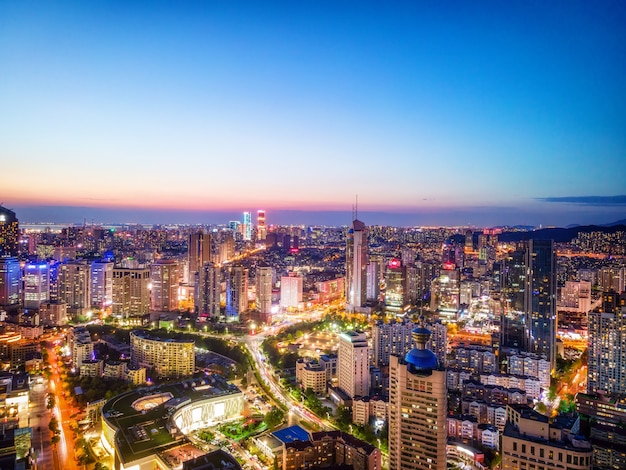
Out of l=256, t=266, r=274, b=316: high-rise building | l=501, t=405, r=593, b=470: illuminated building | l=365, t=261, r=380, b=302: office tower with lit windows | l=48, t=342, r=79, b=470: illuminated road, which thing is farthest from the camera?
l=365, t=261, r=380, b=302: office tower with lit windows

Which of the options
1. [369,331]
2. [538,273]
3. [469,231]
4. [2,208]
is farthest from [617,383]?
[2,208]

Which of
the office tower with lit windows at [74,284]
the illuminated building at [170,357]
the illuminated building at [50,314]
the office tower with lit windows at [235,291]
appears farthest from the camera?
the office tower with lit windows at [74,284]

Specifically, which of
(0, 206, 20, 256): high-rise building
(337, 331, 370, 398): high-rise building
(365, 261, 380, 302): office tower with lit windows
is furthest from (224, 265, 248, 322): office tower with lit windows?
(0, 206, 20, 256): high-rise building

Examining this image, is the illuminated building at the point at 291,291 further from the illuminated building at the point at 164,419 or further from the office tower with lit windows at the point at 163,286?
the illuminated building at the point at 164,419

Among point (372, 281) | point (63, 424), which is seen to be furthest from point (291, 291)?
point (63, 424)

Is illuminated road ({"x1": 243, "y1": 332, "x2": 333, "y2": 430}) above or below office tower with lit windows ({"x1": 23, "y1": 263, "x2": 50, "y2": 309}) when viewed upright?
below

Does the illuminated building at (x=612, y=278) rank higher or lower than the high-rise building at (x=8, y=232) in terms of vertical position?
lower

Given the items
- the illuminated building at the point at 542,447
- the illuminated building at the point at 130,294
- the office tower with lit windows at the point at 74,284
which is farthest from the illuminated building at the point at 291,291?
the illuminated building at the point at 542,447

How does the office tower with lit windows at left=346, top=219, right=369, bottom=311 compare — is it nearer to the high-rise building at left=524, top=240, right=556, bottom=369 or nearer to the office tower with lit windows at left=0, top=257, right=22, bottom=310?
the high-rise building at left=524, top=240, right=556, bottom=369
